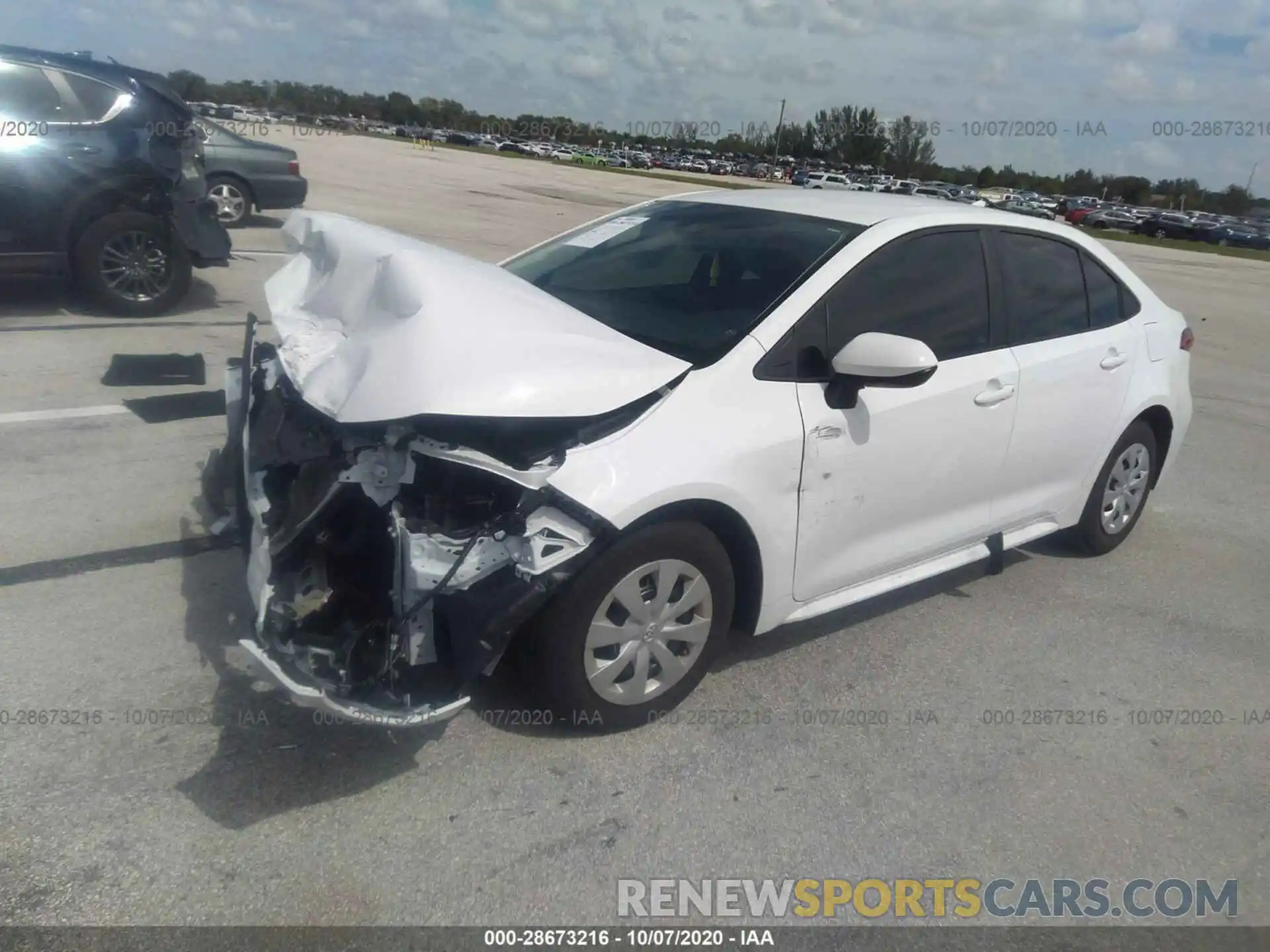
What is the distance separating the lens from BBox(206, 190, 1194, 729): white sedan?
3123 millimetres

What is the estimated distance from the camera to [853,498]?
385 centimetres

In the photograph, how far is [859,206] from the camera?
4500 millimetres

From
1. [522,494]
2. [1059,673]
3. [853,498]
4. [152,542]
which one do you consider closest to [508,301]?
[522,494]

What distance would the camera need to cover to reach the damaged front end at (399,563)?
3062 millimetres

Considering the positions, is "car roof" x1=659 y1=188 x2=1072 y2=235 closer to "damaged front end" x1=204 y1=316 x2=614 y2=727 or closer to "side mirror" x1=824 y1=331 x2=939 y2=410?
"side mirror" x1=824 y1=331 x2=939 y2=410

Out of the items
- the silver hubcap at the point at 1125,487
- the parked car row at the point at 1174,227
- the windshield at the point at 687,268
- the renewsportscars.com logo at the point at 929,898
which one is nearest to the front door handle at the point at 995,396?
the windshield at the point at 687,268

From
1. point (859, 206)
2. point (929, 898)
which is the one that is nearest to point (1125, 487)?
point (859, 206)

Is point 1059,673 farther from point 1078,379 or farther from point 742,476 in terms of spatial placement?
point 742,476

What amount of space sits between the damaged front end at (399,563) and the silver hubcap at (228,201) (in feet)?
37.4

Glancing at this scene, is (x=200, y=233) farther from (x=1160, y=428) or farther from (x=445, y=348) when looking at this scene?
(x=1160, y=428)

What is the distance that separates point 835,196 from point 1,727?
152 inches

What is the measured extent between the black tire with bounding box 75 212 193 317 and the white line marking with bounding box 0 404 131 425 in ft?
8.34

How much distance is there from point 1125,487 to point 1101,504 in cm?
23

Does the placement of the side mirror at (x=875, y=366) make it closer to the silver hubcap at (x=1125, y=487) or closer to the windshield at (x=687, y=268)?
the windshield at (x=687, y=268)
